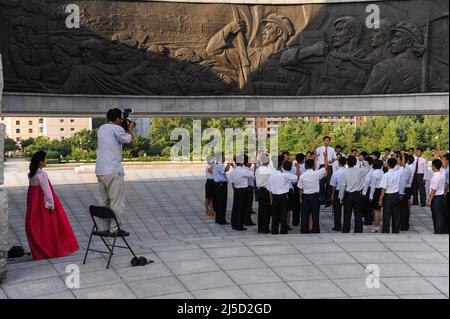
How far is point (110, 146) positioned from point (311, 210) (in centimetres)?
516

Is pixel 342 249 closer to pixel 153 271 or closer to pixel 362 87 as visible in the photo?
pixel 153 271

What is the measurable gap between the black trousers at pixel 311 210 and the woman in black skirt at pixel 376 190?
1.39 meters

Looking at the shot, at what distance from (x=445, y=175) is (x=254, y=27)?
341 inches

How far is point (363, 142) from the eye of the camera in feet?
150

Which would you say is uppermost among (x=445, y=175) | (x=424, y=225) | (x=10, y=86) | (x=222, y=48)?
(x=222, y=48)

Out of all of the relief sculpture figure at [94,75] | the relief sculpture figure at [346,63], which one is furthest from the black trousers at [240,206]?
the relief sculpture figure at [346,63]

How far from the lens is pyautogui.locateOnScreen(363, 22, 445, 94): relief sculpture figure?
18328 mm

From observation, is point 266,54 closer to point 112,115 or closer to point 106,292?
point 112,115

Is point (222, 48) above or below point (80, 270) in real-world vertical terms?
above

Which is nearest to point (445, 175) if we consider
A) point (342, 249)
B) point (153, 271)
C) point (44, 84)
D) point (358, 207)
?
point (358, 207)

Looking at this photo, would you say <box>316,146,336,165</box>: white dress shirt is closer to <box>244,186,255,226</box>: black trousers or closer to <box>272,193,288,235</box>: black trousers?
<box>244,186,255,226</box>: black trousers

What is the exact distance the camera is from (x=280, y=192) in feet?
39.1

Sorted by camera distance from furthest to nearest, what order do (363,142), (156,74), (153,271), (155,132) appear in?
(363,142) → (155,132) → (156,74) → (153,271)

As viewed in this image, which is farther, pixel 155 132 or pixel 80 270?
pixel 155 132
